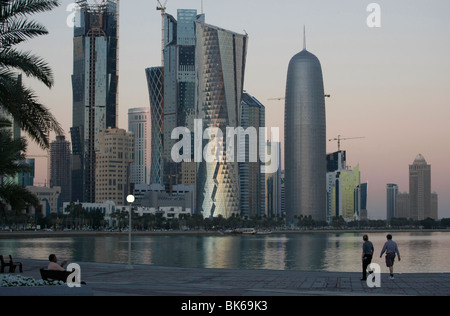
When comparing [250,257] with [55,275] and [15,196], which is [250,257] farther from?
[55,275]

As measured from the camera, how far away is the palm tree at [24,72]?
1061 inches

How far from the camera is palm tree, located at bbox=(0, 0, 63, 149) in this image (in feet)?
88.4

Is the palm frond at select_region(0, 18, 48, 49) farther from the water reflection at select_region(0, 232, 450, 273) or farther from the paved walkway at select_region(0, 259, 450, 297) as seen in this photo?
the water reflection at select_region(0, 232, 450, 273)

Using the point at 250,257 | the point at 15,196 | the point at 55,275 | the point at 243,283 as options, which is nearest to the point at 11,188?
the point at 15,196

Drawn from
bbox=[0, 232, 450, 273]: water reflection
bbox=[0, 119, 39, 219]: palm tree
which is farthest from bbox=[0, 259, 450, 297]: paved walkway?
bbox=[0, 232, 450, 273]: water reflection

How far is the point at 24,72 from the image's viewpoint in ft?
91.8

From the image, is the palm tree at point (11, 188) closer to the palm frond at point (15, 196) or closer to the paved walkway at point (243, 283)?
the palm frond at point (15, 196)

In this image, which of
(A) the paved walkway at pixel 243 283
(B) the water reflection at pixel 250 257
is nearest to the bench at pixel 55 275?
(A) the paved walkway at pixel 243 283

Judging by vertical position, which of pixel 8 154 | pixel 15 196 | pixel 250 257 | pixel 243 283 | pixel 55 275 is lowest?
pixel 250 257

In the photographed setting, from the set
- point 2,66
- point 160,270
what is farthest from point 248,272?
point 2,66

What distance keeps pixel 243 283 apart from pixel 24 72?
1286cm

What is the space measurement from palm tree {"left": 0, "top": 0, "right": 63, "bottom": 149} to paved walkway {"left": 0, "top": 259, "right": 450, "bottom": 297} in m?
7.30

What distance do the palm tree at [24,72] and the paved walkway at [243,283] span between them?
730 centimetres
